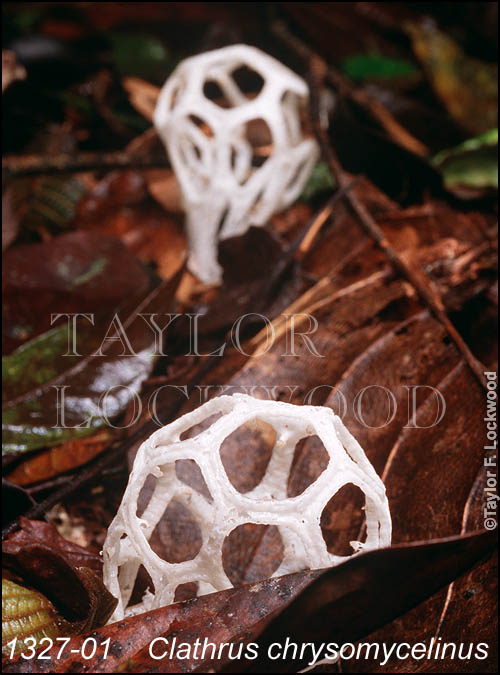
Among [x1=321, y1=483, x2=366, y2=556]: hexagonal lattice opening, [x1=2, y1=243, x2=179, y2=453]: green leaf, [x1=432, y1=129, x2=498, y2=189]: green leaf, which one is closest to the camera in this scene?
[x1=321, y1=483, x2=366, y2=556]: hexagonal lattice opening

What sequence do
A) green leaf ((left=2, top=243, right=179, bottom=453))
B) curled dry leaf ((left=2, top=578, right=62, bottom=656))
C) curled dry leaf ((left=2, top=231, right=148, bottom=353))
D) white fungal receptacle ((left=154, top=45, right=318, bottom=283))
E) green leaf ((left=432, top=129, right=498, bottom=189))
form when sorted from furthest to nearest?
white fungal receptacle ((left=154, top=45, right=318, bottom=283)) < green leaf ((left=432, top=129, right=498, bottom=189)) < curled dry leaf ((left=2, top=231, right=148, bottom=353)) < green leaf ((left=2, top=243, right=179, bottom=453)) < curled dry leaf ((left=2, top=578, right=62, bottom=656))

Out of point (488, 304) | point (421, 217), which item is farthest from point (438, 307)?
point (421, 217)

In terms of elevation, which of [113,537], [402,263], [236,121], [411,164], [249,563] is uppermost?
[236,121]

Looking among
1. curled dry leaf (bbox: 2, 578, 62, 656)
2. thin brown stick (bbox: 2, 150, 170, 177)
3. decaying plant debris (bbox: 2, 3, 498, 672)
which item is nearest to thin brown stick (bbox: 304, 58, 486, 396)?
decaying plant debris (bbox: 2, 3, 498, 672)

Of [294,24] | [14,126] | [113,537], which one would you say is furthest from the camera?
[294,24]

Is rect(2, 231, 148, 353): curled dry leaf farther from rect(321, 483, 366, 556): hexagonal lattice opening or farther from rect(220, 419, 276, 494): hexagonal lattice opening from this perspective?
rect(321, 483, 366, 556): hexagonal lattice opening

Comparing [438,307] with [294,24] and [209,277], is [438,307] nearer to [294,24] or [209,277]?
[209,277]

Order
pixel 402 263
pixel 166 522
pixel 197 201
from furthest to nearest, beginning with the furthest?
1. pixel 197 201
2. pixel 402 263
3. pixel 166 522

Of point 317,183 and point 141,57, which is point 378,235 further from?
point 141,57
